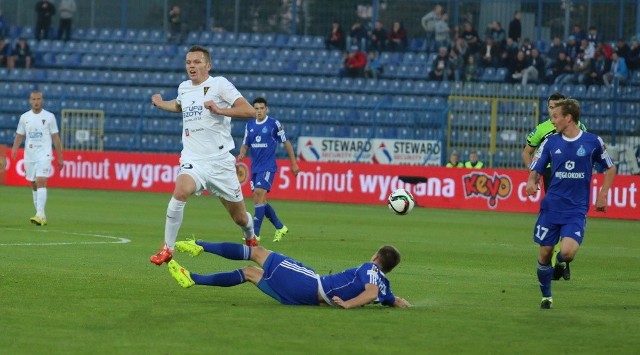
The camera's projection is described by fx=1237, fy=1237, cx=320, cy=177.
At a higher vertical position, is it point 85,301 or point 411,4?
point 411,4

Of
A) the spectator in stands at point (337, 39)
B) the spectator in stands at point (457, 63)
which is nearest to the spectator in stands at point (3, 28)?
the spectator in stands at point (337, 39)

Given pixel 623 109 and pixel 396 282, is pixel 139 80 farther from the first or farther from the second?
pixel 396 282

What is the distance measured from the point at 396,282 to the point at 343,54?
27.7 metres

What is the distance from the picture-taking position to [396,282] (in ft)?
45.8

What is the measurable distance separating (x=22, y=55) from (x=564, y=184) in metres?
34.0

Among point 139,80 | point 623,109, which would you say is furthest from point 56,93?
point 623,109

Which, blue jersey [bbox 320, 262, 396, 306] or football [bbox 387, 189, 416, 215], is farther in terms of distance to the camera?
football [bbox 387, 189, 416, 215]

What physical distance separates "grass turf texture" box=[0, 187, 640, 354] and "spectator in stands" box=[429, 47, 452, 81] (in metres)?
15.7

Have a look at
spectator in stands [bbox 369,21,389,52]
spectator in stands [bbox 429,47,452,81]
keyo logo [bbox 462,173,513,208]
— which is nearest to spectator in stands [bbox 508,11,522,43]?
spectator in stands [bbox 429,47,452,81]

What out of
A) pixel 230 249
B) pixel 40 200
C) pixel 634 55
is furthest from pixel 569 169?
pixel 634 55

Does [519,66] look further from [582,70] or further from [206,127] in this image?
[206,127]

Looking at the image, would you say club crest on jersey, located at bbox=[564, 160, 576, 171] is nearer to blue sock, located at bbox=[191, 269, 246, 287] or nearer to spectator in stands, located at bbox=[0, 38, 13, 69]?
blue sock, located at bbox=[191, 269, 246, 287]

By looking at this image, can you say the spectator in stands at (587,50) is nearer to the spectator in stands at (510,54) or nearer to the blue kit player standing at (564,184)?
the spectator in stands at (510,54)

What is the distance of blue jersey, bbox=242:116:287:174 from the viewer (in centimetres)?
2091
